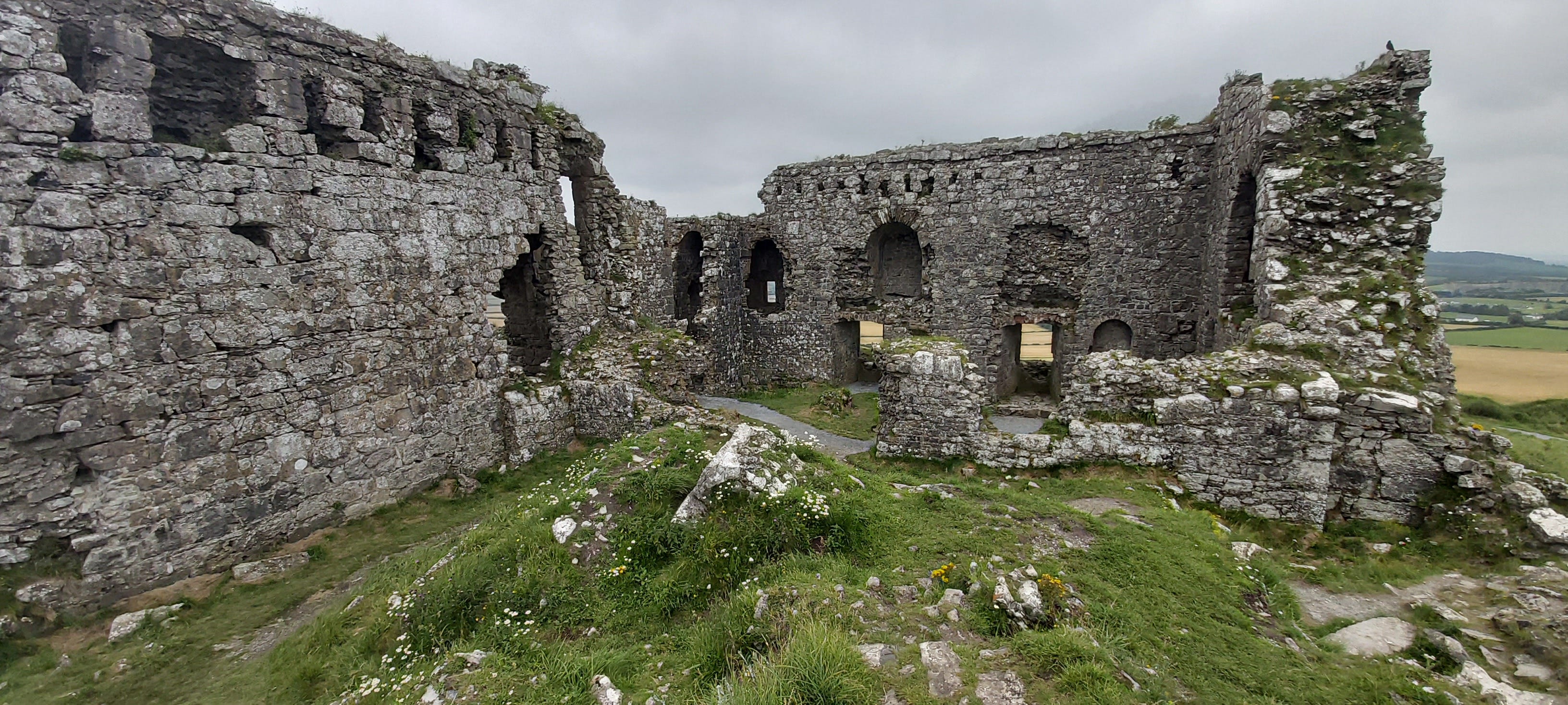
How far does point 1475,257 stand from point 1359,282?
224 m

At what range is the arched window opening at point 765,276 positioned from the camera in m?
21.2

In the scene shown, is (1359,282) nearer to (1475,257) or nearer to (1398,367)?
(1398,367)

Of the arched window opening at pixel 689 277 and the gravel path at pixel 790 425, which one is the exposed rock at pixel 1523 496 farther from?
the arched window opening at pixel 689 277

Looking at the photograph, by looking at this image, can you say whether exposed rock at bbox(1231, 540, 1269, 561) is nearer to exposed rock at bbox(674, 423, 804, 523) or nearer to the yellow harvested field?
exposed rock at bbox(674, 423, 804, 523)

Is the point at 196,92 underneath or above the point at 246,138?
above

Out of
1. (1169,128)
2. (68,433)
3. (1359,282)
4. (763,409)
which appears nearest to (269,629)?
(68,433)

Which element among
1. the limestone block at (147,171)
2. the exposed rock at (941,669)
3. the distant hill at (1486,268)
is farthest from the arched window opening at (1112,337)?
the distant hill at (1486,268)

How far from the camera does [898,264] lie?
1956cm

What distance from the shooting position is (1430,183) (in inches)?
401

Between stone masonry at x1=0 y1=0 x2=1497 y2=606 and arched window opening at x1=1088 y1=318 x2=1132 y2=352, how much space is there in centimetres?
62

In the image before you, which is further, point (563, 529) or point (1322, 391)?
point (1322, 391)

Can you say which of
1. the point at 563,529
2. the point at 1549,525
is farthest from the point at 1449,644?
the point at 563,529

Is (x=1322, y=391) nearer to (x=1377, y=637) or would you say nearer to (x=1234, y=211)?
(x=1377, y=637)

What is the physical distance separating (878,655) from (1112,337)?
15.1 meters
